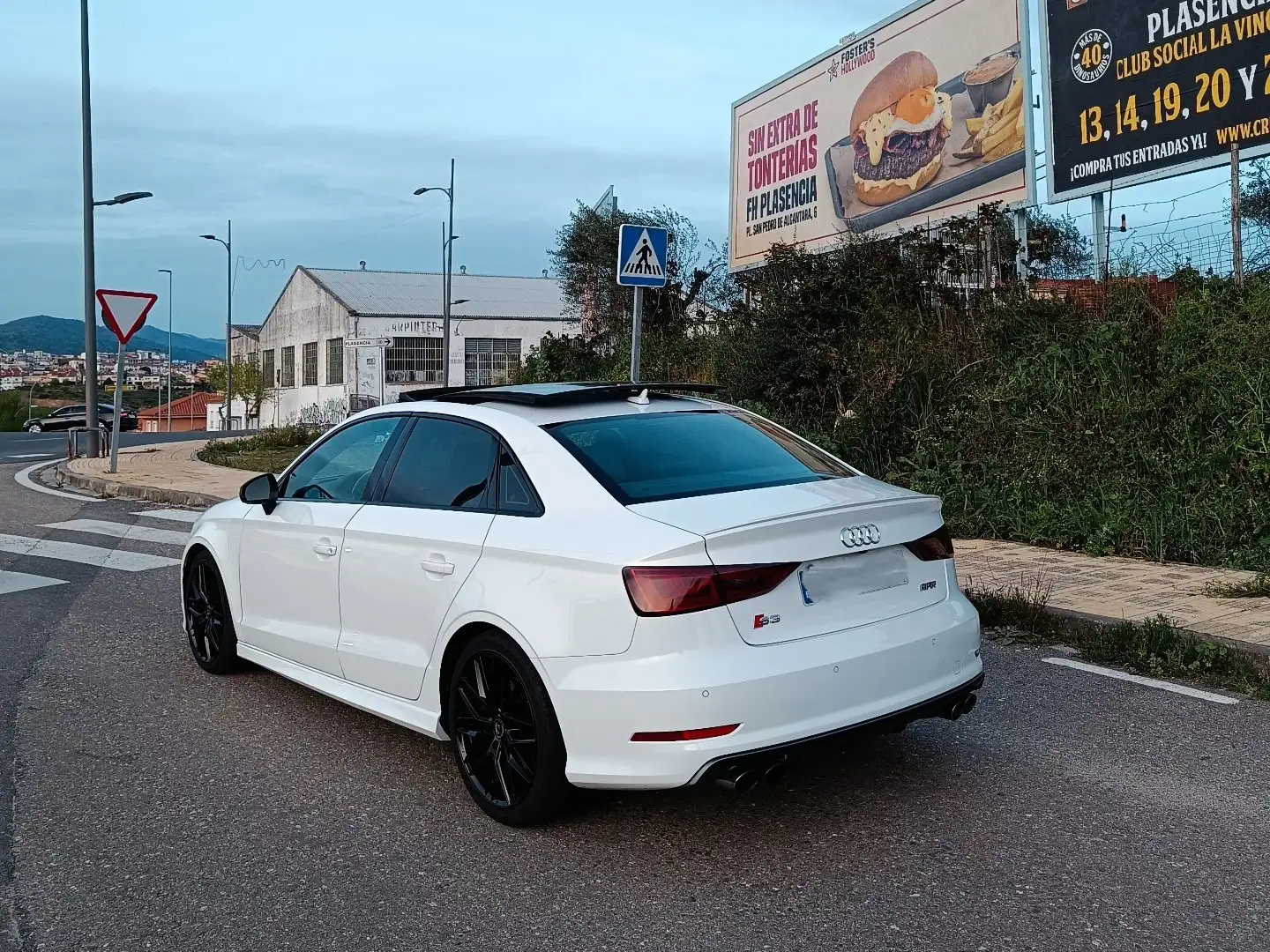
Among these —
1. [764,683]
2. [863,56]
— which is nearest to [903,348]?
[863,56]

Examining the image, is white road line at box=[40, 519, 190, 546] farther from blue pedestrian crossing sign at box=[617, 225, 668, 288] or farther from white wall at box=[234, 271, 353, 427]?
white wall at box=[234, 271, 353, 427]

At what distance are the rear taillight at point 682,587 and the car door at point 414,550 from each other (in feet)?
2.65

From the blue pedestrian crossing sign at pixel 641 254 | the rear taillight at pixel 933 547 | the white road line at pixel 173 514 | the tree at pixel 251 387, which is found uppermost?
the tree at pixel 251 387

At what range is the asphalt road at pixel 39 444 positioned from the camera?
2503 centimetres

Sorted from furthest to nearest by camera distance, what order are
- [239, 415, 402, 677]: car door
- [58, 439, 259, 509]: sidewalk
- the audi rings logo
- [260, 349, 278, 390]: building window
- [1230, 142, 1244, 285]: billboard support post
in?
1. [260, 349, 278, 390]: building window
2. [58, 439, 259, 509]: sidewalk
3. [1230, 142, 1244, 285]: billboard support post
4. [239, 415, 402, 677]: car door
5. the audi rings logo

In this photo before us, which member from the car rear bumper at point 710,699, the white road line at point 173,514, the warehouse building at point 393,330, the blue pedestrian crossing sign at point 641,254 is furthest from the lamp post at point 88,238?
the warehouse building at point 393,330

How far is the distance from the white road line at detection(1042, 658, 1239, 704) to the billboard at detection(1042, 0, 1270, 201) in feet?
24.2

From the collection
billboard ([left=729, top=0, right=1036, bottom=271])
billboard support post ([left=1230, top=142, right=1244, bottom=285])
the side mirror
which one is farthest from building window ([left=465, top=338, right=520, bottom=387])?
the side mirror

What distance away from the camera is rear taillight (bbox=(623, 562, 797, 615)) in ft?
13.0

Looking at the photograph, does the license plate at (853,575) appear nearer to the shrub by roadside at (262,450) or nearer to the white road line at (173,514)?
the white road line at (173,514)

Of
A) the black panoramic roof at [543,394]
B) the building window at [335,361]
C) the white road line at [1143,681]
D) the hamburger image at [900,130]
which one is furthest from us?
the building window at [335,361]

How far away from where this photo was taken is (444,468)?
5.07m

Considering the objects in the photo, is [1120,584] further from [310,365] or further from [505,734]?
[310,365]

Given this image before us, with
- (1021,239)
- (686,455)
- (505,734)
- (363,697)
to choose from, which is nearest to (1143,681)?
(686,455)
